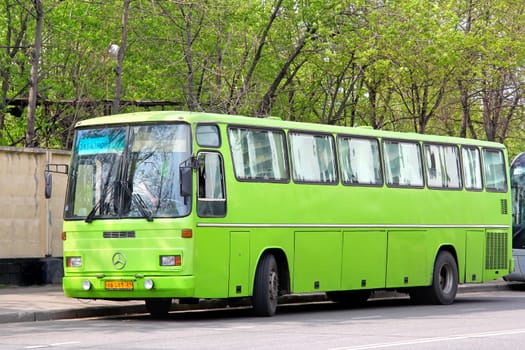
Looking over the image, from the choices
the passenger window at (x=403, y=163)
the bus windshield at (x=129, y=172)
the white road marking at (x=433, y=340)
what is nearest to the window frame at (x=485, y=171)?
the passenger window at (x=403, y=163)

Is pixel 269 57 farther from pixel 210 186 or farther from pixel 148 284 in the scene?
pixel 148 284

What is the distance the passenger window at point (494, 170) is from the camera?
25797mm

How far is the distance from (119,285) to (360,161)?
19.2ft

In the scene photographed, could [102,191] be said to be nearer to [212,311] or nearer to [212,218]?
[212,218]

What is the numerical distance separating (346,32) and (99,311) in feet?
51.4

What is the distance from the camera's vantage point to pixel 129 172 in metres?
18.6

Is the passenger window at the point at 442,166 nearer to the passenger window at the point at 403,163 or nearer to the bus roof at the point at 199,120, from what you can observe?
the passenger window at the point at 403,163

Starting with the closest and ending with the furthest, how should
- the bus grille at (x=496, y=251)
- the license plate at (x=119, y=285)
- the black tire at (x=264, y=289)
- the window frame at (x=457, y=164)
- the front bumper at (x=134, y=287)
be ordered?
the front bumper at (x=134, y=287), the license plate at (x=119, y=285), the black tire at (x=264, y=289), the window frame at (x=457, y=164), the bus grille at (x=496, y=251)

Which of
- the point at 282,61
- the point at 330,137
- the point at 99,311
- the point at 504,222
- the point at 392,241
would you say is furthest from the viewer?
the point at 282,61

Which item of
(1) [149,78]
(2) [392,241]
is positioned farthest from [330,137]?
(1) [149,78]

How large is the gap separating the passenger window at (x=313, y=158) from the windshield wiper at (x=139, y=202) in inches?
120

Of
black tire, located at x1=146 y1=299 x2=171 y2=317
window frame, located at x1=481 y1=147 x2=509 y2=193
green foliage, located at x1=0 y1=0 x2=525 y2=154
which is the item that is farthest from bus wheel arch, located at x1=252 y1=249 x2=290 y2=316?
green foliage, located at x1=0 y1=0 x2=525 y2=154

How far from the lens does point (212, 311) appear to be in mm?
21656

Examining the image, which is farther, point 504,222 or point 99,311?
point 504,222
